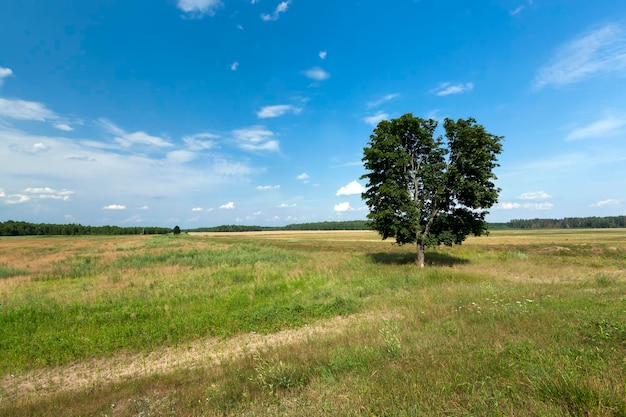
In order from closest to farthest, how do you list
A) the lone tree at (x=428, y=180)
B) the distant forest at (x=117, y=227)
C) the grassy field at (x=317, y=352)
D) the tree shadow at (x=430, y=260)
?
the grassy field at (x=317, y=352), the lone tree at (x=428, y=180), the tree shadow at (x=430, y=260), the distant forest at (x=117, y=227)

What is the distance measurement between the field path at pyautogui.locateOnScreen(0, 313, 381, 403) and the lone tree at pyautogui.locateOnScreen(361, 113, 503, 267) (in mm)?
11909

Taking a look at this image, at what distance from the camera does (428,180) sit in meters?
19.5

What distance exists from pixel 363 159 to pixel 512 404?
18.5 metres

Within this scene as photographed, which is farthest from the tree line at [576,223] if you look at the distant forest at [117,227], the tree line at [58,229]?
the tree line at [58,229]

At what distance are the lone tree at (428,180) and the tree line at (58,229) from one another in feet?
585

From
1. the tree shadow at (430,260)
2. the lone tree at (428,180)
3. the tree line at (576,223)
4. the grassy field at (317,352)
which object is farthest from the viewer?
the tree line at (576,223)

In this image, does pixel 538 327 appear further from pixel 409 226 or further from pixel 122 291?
pixel 122 291

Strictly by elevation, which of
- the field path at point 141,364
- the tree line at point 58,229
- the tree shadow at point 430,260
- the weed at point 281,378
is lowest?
the field path at point 141,364

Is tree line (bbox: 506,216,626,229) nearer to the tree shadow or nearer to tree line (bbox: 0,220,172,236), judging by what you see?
the tree shadow

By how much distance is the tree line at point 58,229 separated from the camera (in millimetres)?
133275

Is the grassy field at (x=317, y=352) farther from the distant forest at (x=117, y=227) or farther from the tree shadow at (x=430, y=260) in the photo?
the distant forest at (x=117, y=227)

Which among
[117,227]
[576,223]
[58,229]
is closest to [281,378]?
[58,229]

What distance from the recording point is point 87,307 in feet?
37.7

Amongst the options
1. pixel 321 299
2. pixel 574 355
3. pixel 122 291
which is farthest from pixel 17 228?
pixel 574 355
